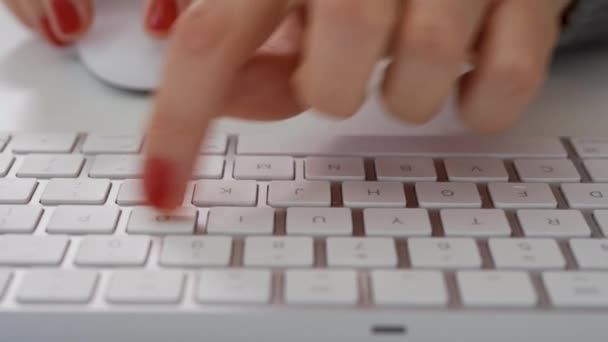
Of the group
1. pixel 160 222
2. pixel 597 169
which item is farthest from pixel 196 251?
pixel 597 169

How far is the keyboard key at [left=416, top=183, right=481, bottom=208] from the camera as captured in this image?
0.34 m

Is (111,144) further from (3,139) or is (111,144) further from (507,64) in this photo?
(507,64)

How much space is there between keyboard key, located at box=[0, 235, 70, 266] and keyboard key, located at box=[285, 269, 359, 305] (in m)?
0.11

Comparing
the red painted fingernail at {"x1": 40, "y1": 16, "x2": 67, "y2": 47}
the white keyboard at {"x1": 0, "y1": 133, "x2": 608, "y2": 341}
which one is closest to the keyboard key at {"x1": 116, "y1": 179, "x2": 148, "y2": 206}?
the white keyboard at {"x1": 0, "y1": 133, "x2": 608, "y2": 341}

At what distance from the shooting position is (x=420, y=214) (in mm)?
332

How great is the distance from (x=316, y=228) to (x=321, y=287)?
0.04 metres

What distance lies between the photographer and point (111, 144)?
0.40 m

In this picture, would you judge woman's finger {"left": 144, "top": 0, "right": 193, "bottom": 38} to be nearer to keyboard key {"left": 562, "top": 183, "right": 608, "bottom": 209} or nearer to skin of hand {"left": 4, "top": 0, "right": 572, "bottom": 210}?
skin of hand {"left": 4, "top": 0, "right": 572, "bottom": 210}

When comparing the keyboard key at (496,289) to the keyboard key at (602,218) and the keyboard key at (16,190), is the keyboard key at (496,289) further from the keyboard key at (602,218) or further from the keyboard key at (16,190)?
the keyboard key at (16,190)

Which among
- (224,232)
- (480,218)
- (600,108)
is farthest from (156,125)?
(600,108)

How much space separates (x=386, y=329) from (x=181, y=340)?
0.29 ft

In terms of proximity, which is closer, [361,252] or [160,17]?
[361,252]

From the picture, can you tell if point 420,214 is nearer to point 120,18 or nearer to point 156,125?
point 156,125

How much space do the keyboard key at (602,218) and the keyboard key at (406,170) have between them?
0.09 meters
